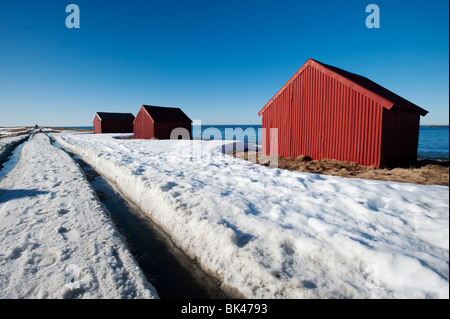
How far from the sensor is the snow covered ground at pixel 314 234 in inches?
108

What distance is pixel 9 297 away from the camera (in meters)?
2.73

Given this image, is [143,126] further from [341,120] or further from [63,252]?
[63,252]

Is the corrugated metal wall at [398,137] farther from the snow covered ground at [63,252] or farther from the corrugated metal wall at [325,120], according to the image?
the snow covered ground at [63,252]

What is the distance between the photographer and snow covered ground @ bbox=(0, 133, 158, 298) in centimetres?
290

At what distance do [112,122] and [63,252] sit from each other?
164 ft

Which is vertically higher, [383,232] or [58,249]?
[383,232]

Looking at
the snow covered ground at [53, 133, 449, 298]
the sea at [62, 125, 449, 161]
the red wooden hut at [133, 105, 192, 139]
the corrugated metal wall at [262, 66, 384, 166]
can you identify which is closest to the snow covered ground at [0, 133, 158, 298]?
the snow covered ground at [53, 133, 449, 298]

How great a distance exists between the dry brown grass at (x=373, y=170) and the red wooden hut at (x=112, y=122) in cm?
4516

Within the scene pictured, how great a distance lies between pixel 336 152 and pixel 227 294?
8786 millimetres

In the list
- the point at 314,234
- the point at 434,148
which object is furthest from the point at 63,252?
the point at 434,148

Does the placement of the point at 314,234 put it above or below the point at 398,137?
below

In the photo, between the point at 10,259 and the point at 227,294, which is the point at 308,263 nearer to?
the point at 227,294

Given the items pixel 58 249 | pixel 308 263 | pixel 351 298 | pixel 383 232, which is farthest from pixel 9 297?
pixel 383 232

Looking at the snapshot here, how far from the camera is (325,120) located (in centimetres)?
1034
